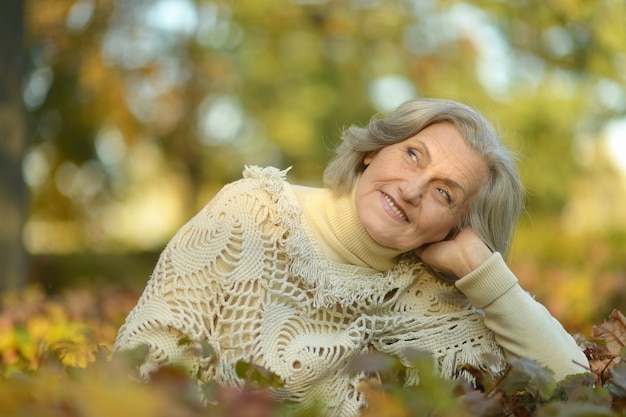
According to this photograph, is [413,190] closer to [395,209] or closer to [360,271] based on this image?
[395,209]

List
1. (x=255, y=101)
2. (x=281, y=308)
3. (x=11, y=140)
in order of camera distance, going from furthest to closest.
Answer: (x=255, y=101) → (x=11, y=140) → (x=281, y=308)

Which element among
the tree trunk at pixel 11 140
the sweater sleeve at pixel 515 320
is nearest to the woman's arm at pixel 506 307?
the sweater sleeve at pixel 515 320

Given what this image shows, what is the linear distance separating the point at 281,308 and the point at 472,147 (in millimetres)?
828

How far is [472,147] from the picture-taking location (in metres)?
2.85

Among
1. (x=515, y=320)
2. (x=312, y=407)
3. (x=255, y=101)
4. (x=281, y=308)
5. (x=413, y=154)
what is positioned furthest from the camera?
(x=255, y=101)

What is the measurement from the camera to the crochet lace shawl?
243 cm

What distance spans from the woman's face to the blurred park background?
43cm

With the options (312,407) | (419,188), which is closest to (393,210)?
(419,188)

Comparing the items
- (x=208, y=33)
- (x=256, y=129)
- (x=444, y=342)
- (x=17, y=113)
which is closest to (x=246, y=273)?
(x=444, y=342)

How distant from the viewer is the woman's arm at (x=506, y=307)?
2.64m

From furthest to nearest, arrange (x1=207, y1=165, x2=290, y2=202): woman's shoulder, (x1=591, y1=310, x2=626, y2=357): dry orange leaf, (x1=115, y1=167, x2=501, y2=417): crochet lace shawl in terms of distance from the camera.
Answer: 1. (x1=207, y1=165, x2=290, y2=202): woman's shoulder
2. (x1=591, y1=310, x2=626, y2=357): dry orange leaf
3. (x1=115, y1=167, x2=501, y2=417): crochet lace shawl

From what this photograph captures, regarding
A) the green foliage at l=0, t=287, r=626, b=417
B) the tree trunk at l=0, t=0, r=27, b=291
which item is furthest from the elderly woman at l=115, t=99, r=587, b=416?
the tree trunk at l=0, t=0, r=27, b=291

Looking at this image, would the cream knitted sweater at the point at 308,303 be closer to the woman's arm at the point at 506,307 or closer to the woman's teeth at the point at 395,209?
the woman's arm at the point at 506,307

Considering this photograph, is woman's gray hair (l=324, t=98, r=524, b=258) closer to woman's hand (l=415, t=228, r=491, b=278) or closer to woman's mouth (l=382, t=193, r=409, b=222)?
woman's hand (l=415, t=228, r=491, b=278)
